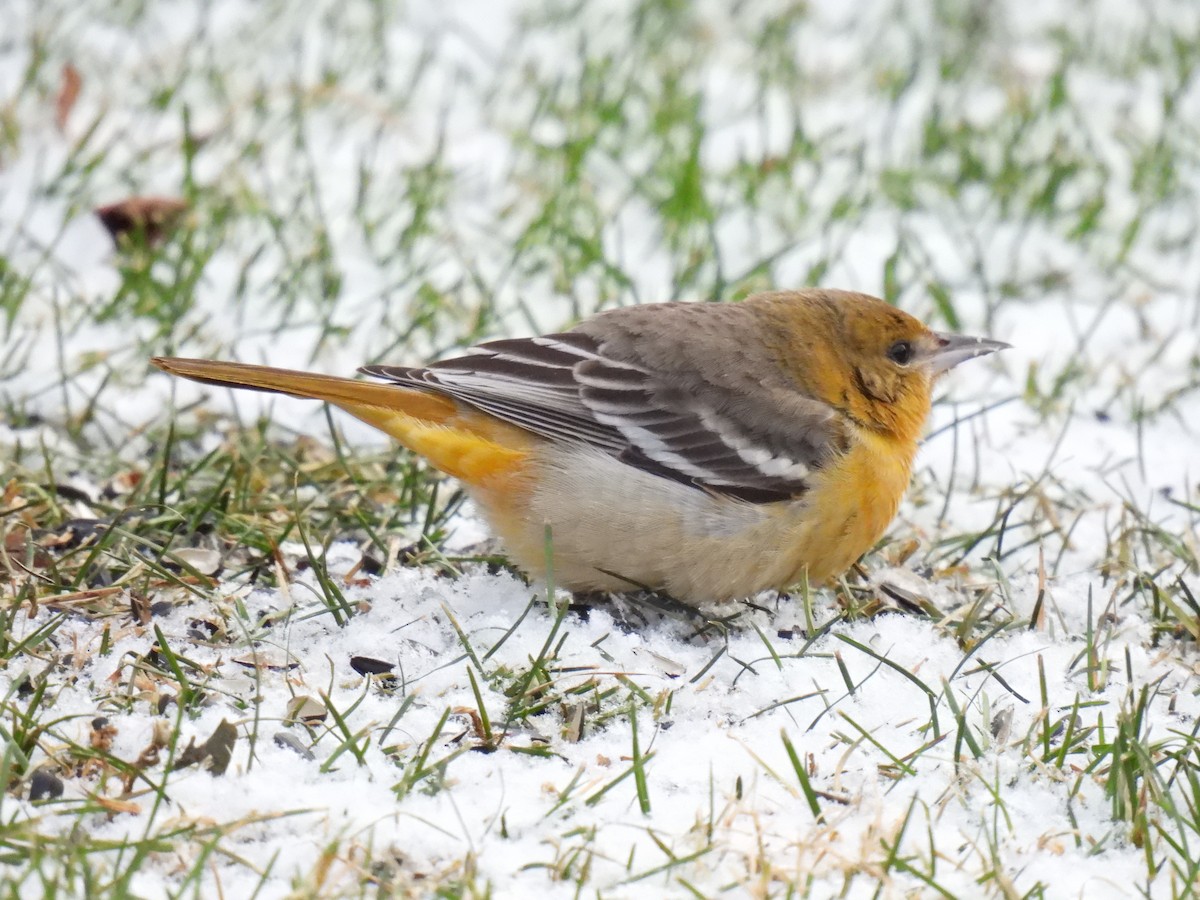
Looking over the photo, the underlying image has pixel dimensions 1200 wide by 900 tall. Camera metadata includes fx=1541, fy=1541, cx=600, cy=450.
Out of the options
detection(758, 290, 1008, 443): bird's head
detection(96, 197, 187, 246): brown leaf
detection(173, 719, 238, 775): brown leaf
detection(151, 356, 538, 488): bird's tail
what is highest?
detection(96, 197, 187, 246): brown leaf

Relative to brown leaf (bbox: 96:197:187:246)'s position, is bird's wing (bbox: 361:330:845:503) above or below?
below

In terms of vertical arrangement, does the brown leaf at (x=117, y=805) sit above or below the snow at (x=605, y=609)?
below

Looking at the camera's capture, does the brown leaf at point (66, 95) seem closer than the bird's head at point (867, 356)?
No

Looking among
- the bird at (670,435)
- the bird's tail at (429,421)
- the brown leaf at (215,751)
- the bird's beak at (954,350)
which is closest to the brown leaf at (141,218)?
the bird's tail at (429,421)

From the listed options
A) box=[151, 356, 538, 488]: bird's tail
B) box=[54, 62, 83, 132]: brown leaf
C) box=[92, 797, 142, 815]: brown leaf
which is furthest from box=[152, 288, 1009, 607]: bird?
box=[54, 62, 83, 132]: brown leaf

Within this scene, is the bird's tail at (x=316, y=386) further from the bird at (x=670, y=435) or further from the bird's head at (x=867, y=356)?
the bird's head at (x=867, y=356)

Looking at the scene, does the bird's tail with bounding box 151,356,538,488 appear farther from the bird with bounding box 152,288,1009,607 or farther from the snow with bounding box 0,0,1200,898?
the snow with bounding box 0,0,1200,898

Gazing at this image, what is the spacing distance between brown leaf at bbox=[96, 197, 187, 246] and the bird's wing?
2.64 m

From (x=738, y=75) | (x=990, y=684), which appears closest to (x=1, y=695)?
(x=990, y=684)

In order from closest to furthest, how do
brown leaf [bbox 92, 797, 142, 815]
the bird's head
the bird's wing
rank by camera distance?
brown leaf [bbox 92, 797, 142, 815] → the bird's wing → the bird's head

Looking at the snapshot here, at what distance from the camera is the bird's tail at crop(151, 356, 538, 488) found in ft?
15.5

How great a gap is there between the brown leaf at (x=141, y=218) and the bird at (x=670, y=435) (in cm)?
261

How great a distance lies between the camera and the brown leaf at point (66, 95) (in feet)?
25.9

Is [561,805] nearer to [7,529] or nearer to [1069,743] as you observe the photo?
[1069,743]
